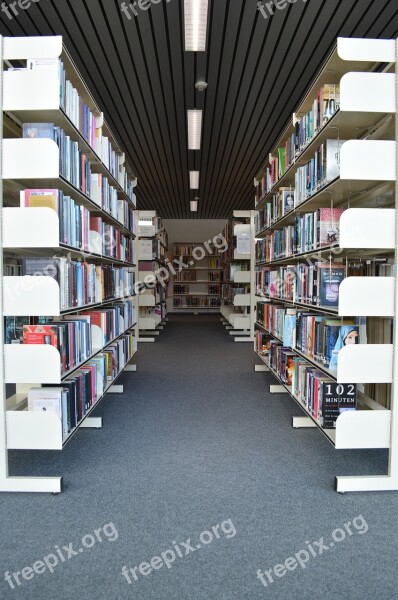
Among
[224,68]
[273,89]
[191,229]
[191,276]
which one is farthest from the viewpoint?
[191,229]

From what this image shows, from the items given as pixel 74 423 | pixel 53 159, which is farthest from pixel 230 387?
pixel 53 159

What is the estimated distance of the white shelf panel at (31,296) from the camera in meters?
2.04

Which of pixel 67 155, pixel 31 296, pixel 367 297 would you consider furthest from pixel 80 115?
pixel 367 297

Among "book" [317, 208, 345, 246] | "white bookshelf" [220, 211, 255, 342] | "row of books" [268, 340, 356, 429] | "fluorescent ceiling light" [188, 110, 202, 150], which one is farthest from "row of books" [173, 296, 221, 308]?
"book" [317, 208, 345, 246]

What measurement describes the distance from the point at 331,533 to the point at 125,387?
9.26ft

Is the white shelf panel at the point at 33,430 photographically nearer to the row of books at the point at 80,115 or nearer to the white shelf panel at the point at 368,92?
the row of books at the point at 80,115

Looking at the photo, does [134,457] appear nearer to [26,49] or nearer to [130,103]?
[26,49]

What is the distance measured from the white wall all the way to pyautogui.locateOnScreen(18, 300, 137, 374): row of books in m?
10.4

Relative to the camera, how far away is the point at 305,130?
2.94 meters

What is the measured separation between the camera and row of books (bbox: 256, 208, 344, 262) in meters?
2.47

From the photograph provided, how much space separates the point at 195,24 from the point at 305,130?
135cm

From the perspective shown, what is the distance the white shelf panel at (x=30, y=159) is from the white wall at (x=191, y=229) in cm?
1199

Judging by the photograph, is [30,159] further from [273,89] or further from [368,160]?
[273,89]

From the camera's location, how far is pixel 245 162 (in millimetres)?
7395
